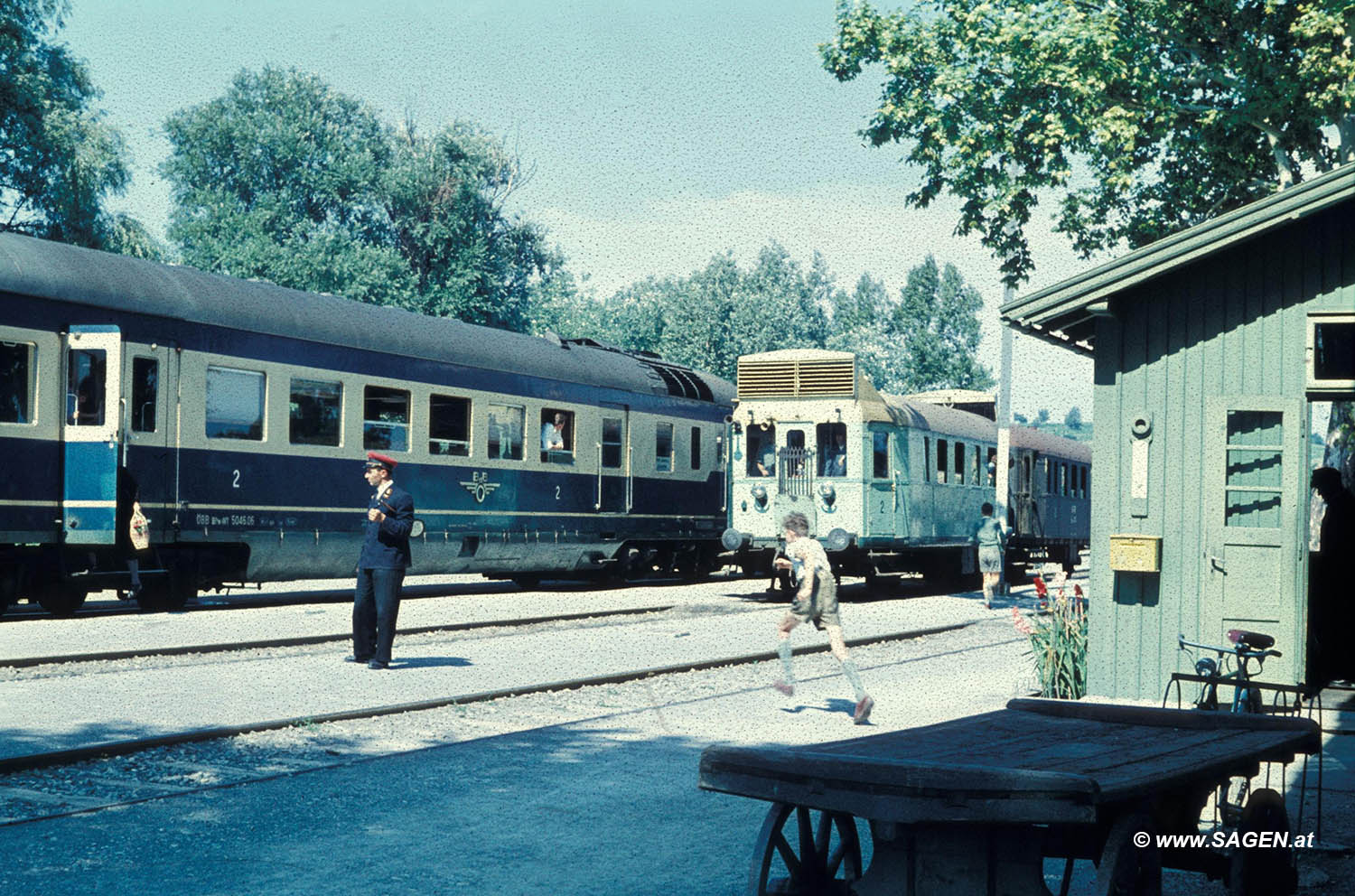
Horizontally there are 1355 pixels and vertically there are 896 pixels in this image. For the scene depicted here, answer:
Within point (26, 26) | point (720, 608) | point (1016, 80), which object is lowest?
point (720, 608)

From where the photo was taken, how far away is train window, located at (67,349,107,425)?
15.7 metres

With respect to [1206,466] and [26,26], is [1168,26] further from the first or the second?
[26,26]

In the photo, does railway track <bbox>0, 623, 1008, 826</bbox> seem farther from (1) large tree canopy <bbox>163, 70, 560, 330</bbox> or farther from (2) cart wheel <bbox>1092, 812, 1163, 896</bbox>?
(1) large tree canopy <bbox>163, 70, 560, 330</bbox>

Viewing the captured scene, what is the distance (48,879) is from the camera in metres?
6.03

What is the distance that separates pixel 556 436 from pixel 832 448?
431cm

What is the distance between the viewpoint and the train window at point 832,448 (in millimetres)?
23250

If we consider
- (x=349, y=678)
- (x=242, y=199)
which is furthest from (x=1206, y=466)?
(x=242, y=199)

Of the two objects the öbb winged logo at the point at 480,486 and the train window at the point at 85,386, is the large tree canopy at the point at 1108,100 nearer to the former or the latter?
the öbb winged logo at the point at 480,486

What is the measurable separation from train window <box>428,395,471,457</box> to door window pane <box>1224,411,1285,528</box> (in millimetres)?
12197

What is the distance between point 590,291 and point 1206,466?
298 ft

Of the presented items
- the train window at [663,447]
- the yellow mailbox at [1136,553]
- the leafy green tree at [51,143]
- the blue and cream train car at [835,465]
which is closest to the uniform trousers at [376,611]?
the yellow mailbox at [1136,553]

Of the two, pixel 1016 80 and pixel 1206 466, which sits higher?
pixel 1016 80

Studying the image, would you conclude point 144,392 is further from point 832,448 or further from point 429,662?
point 832,448

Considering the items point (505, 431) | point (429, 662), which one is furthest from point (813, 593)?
point (505, 431)
